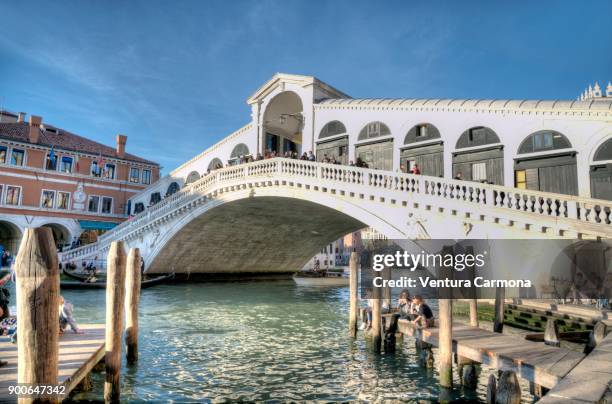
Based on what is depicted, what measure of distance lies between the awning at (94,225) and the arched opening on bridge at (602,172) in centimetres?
2740

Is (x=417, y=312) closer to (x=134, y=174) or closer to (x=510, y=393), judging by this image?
(x=510, y=393)

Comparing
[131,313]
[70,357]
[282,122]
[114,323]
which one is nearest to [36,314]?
[70,357]

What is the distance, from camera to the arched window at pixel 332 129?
1872cm

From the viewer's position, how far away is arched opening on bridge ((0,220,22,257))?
26.6 meters

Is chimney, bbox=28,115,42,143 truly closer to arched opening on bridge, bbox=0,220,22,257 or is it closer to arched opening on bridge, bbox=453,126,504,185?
arched opening on bridge, bbox=0,220,22,257

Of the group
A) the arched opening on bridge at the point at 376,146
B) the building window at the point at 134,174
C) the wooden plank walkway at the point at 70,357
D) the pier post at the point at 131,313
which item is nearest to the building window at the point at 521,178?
the arched opening on bridge at the point at 376,146

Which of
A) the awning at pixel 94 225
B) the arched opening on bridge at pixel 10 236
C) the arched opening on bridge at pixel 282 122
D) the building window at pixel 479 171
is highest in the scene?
the arched opening on bridge at pixel 282 122

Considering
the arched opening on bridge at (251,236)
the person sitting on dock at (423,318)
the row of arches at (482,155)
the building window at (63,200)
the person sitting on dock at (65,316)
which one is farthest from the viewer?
the building window at (63,200)

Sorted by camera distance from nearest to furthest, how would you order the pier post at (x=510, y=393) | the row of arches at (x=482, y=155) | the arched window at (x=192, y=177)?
the pier post at (x=510, y=393)
the row of arches at (x=482, y=155)
the arched window at (x=192, y=177)

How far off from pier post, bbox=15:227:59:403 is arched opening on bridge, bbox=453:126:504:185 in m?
12.7

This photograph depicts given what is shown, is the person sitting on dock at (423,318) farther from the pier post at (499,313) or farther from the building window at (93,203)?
the building window at (93,203)

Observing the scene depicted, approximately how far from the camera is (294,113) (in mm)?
23125

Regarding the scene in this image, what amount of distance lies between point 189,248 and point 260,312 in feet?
34.8

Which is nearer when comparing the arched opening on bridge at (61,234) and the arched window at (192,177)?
the arched window at (192,177)
